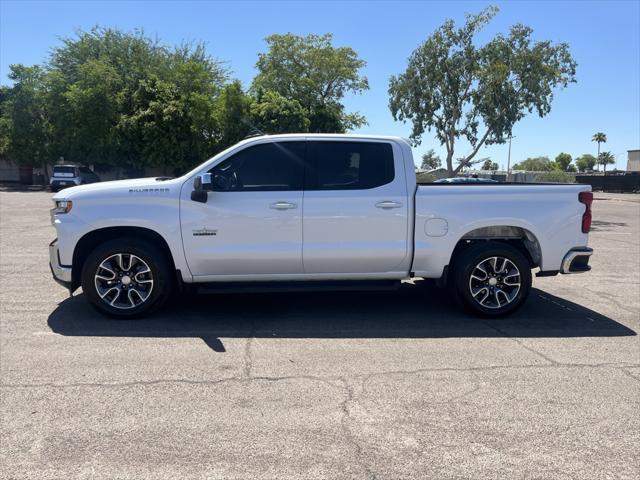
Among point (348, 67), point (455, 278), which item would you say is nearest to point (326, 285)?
point (455, 278)

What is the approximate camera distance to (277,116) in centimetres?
3334

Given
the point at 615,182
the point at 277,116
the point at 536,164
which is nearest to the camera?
the point at 277,116

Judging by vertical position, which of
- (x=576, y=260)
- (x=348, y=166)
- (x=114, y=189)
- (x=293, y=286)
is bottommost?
(x=293, y=286)

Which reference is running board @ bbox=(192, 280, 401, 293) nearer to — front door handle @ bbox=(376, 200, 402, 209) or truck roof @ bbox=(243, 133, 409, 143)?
front door handle @ bbox=(376, 200, 402, 209)

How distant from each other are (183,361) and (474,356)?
271 cm

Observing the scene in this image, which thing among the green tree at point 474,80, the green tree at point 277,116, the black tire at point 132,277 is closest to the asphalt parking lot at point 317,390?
the black tire at point 132,277

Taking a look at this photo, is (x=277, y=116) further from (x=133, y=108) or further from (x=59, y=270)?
(x=59, y=270)

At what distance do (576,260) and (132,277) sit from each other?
508 cm

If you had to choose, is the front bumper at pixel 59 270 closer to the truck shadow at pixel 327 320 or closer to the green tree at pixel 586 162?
the truck shadow at pixel 327 320

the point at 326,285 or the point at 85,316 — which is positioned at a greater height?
the point at 326,285

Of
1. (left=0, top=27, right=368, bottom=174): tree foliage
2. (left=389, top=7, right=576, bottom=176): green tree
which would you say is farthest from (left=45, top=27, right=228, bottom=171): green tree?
(left=389, top=7, right=576, bottom=176): green tree

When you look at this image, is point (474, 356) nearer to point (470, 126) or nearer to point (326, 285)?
point (326, 285)

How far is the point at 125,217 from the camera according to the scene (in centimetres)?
578

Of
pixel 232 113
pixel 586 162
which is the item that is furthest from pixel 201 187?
pixel 586 162
